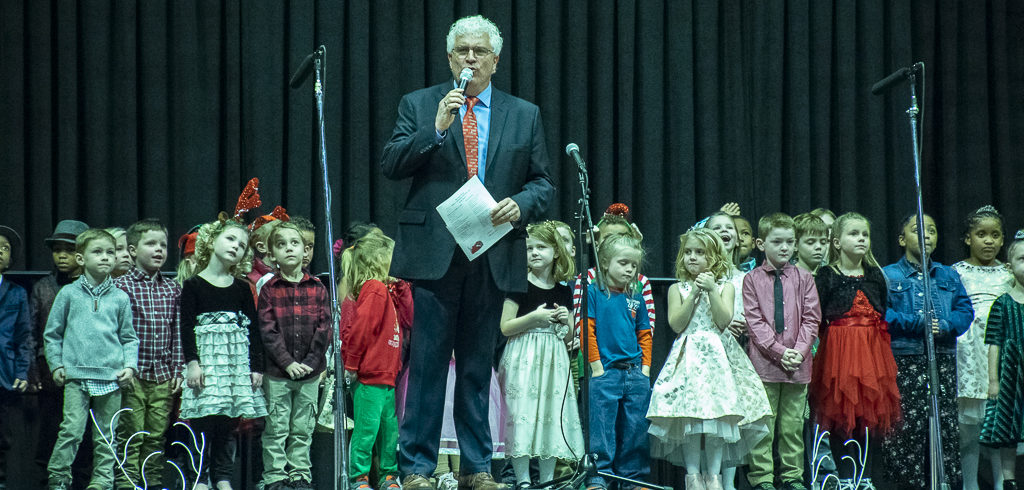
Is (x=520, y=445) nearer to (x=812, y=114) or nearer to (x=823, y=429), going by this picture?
(x=823, y=429)

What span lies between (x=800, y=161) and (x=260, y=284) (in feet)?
11.7

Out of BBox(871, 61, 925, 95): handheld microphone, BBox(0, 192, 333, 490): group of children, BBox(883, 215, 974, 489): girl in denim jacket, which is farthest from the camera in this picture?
BBox(883, 215, 974, 489): girl in denim jacket

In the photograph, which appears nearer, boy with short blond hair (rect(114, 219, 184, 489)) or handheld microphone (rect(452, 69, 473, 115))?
handheld microphone (rect(452, 69, 473, 115))

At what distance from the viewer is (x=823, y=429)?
5.32 m

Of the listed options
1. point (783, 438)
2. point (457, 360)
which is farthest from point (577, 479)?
point (783, 438)

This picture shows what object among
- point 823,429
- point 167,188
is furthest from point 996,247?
point 167,188

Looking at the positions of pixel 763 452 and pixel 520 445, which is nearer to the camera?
pixel 520 445

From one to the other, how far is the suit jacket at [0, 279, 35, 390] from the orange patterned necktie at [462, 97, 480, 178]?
104 inches

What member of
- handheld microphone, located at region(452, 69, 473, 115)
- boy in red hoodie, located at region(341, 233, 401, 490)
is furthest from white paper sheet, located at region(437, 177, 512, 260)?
boy in red hoodie, located at region(341, 233, 401, 490)

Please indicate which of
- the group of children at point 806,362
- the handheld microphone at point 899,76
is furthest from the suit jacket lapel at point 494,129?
the handheld microphone at point 899,76

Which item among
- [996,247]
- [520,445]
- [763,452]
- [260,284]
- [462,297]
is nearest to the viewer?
[462,297]

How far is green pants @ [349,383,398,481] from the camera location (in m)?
4.90

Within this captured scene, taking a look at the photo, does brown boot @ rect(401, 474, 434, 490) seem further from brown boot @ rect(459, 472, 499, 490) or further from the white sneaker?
the white sneaker

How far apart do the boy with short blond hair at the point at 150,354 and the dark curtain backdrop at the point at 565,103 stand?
1.23 metres
